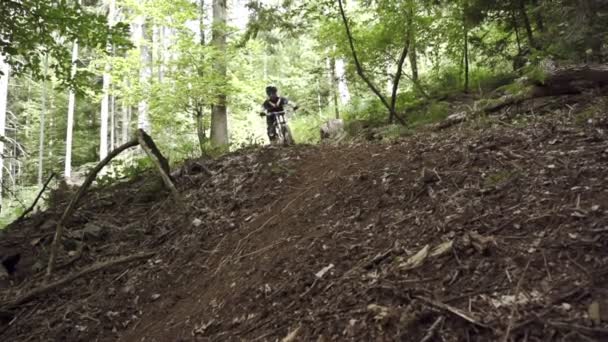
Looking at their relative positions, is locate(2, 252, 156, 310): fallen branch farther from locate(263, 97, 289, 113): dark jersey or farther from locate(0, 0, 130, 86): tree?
locate(263, 97, 289, 113): dark jersey

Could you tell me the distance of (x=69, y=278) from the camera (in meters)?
5.18

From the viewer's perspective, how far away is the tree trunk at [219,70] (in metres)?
12.6

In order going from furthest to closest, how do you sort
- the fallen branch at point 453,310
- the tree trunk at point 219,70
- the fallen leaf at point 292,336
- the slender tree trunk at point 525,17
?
the tree trunk at point 219,70, the slender tree trunk at point 525,17, the fallen leaf at point 292,336, the fallen branch at point 453,310

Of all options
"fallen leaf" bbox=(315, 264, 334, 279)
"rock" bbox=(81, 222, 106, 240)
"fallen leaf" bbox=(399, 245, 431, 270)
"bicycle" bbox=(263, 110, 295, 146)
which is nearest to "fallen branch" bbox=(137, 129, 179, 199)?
"rock" bbox=(81, 222, 106, 240)

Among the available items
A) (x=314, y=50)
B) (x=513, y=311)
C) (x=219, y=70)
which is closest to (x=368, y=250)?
(x=513, y=311)

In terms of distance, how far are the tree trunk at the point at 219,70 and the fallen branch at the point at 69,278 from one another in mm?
7524

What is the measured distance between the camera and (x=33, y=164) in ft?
87.1

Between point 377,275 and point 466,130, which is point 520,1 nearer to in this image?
point 466,130

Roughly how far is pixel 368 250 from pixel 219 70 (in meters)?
9.95

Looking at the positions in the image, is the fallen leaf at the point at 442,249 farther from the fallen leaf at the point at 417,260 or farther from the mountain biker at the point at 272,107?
the mountain biker at the point at 272,107

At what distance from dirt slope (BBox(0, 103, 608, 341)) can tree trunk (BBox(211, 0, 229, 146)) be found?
20.2 ft

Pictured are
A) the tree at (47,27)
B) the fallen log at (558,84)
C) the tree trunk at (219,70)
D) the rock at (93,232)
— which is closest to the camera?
the tree at (47,27)

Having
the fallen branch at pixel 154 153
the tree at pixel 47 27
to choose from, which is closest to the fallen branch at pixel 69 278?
the fallen branch at pixel 154 153

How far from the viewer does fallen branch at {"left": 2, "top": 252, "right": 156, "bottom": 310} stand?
16.4 feet
